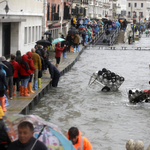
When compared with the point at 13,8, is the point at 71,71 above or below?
below

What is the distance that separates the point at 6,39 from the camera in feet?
83.0

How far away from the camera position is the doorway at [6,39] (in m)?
24.3

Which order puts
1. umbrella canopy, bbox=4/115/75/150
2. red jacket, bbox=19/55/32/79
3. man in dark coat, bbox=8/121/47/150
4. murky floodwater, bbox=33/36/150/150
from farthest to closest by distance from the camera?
red jacket, bbox=19/55/32/79 → murky floodwater, bbox=33/36/150/150 → umbrella canopy, bbox=4/115/75/150 → man in dark coat, bbox=8/121/47/150

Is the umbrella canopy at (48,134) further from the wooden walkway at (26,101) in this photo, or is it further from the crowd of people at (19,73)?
the wooden walkway at (26,101)

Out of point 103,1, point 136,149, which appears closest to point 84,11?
point 103,1

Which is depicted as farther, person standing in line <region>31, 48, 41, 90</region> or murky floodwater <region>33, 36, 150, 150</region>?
person standing in line <region>31, 48, 41, 90</region>

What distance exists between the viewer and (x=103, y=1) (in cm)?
9344

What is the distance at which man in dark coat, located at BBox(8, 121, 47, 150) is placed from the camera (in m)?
5.50

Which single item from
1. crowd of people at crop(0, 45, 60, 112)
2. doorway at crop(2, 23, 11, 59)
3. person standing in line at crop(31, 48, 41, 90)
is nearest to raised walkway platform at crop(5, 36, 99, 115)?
crowd of people at crop(0, 45, 60, 112)

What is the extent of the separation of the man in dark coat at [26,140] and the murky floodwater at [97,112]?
17.0 ft

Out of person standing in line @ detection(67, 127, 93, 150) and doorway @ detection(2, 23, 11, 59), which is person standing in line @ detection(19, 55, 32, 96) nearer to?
person standing in line @ detection(67, 127, 93, 150)

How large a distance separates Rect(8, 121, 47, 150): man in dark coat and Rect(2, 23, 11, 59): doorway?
62.1 ft

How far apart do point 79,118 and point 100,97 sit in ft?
13.0

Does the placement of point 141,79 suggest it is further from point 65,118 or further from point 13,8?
point 65,118
